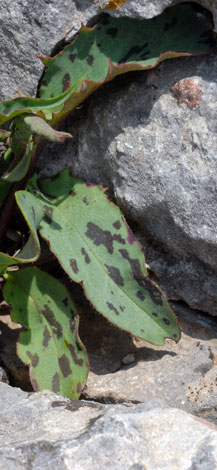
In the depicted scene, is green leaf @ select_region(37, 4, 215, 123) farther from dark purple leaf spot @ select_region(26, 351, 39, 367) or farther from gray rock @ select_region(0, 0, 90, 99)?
dark purple leaf spot @ select_region(26, 351, 39, 367)

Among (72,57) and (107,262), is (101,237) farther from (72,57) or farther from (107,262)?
(72,57)

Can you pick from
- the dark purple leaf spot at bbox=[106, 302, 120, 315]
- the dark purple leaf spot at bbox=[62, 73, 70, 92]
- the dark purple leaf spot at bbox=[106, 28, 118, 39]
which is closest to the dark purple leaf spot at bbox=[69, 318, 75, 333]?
the dark purple leaf spot at bbox=[106, 302, 120, 315]

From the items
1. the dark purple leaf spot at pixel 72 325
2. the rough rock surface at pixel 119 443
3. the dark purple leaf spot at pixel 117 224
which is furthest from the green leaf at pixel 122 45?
the rough rock surface at pixel 119 443

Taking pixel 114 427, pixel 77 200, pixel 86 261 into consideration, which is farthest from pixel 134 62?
pixel 114 427

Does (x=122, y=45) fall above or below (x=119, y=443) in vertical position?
above

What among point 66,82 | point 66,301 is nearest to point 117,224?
point 66,301

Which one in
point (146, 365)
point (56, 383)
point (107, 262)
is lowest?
point (146, 365)

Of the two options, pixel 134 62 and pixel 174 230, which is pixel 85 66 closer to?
pixel 134 62

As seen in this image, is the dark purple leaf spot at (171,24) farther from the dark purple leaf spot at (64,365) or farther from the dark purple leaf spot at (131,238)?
the dark purple leaf spot at (64,365)
